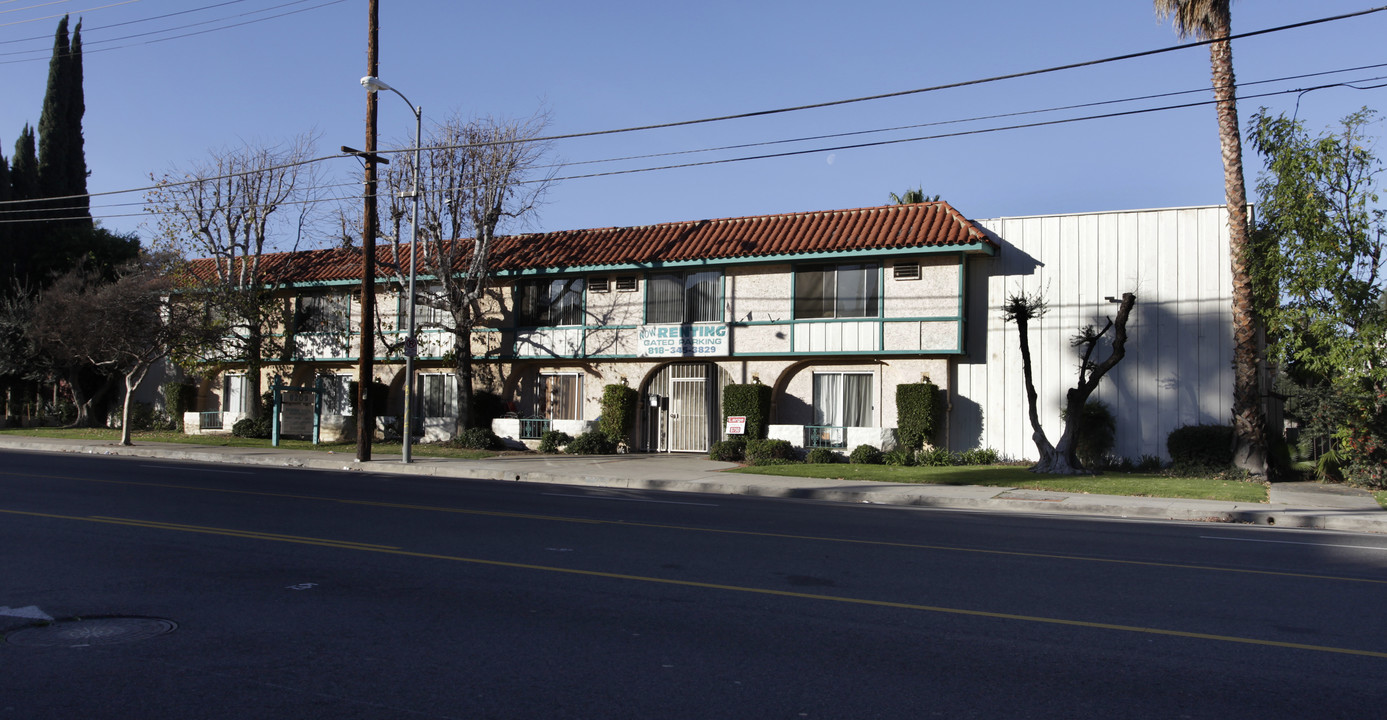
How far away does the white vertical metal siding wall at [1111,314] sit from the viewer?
2209cm

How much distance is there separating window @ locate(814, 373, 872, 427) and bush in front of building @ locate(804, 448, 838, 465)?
1.63 meters

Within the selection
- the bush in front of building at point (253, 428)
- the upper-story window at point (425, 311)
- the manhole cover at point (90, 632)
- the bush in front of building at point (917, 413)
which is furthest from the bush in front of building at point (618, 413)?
the manhole cover at point (90, 632)

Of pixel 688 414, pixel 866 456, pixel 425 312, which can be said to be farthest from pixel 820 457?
pixel 425 312

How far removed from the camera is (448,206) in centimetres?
2741

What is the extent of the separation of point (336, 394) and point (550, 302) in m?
9.07

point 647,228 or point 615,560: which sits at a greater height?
point 647,228

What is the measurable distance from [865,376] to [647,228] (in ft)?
26.3

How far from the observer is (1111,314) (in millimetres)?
23078

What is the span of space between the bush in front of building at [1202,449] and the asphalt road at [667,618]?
851 centimetres

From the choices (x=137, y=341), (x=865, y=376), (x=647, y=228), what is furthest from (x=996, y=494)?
(x=137, y=341)

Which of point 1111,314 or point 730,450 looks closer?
Result: point 1111,314

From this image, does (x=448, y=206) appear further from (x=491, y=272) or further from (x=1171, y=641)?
(x=1171, y=641)

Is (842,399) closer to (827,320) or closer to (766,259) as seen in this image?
(827,320)

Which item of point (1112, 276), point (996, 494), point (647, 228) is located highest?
point (647, 228)
